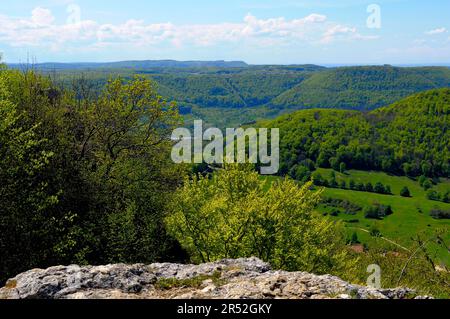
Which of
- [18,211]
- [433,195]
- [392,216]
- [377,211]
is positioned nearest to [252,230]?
[18,211]

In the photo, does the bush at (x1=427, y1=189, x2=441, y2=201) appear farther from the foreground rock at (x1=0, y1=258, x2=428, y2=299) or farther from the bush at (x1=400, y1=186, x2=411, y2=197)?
the foreground rock at (x1=0, y1=258, x2=428, y2=299)

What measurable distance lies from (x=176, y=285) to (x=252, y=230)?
1248 cm

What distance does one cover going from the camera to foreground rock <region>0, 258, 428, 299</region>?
13594mm

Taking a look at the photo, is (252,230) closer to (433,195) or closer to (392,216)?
(392,216)

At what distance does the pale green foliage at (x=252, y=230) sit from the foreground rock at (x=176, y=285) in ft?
33.9

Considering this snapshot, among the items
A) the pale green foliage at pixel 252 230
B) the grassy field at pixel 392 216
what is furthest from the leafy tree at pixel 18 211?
the grassy field at pixel 392 216

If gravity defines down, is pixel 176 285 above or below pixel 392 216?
above

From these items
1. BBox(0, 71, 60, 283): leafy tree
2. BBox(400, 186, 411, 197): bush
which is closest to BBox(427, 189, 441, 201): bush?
BBox(400, 186, 411, 197): bush

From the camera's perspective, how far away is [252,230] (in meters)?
27.0

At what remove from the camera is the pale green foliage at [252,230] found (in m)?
26.8

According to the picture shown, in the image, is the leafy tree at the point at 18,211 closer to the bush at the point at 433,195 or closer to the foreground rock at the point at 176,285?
the foreground rock at the point at 176,285

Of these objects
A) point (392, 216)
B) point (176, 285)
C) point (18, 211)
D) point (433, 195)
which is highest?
point (18, 211)
